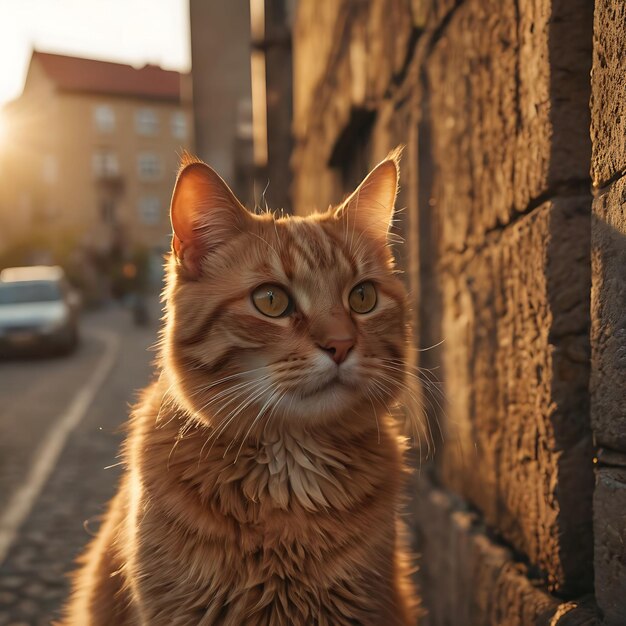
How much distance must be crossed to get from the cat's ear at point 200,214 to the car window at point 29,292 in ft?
42.0

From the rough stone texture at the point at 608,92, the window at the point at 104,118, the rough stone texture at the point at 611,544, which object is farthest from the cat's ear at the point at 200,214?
the window at the point at 104,118

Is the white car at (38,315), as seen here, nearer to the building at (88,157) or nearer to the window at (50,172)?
the building at (88,157)

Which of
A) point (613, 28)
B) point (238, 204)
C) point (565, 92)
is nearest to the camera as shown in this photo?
point (613, 28)

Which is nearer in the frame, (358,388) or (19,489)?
(358,388)

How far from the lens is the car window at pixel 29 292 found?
45.0 feet

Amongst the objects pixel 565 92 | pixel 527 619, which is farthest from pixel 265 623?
pixel 565 92

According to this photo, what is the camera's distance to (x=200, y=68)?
19.6 metres

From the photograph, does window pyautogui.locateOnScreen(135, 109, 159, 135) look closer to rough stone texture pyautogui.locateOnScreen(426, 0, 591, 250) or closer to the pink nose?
rough stone texture pyautogui.locateOnScreen(426, 0, 591, 250)

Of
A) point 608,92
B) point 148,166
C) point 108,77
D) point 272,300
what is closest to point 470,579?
point 272,300

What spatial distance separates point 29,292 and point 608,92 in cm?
1416

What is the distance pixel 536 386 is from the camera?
1.80 meters

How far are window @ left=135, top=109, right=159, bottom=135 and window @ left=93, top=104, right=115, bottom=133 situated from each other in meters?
1.60

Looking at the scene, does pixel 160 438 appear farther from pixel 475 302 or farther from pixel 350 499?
pixel 475 302

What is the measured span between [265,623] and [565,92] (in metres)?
1.49
